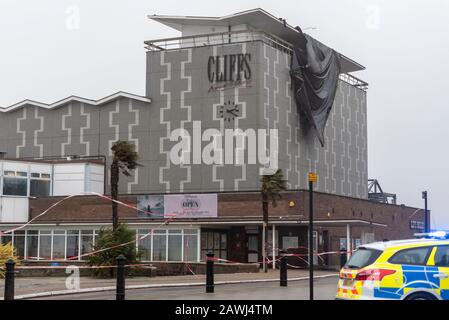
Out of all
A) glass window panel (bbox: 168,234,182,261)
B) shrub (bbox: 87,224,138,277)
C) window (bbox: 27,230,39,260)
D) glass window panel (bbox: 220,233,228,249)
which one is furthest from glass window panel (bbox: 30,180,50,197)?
shrub (bbox: 87,224,138,277)

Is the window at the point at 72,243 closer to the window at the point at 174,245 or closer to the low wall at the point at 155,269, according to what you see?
the window at the point at 174,245

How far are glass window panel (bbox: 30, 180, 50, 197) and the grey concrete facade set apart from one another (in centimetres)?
517

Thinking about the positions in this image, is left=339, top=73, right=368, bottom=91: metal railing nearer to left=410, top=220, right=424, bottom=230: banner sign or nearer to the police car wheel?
left=410, top=220, right=424, bottom=230: banner sign

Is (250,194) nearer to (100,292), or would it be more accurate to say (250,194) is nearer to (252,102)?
(252,102)

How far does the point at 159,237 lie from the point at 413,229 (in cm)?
2675

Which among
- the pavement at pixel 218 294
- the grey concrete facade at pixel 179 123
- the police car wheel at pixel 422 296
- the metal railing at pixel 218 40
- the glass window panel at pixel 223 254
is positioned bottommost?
the glass window panel at pixel 223 254

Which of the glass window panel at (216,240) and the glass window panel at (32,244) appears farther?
the glass window panel at (32,244)

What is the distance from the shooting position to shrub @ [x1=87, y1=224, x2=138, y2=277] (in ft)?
90.0

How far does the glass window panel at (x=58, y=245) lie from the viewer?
153ft

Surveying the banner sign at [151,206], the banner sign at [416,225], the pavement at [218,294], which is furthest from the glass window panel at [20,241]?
the banner sign at [416,225]

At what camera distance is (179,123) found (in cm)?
5238

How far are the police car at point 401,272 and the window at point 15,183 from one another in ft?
Result: 130

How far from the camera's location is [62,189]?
51969mm
